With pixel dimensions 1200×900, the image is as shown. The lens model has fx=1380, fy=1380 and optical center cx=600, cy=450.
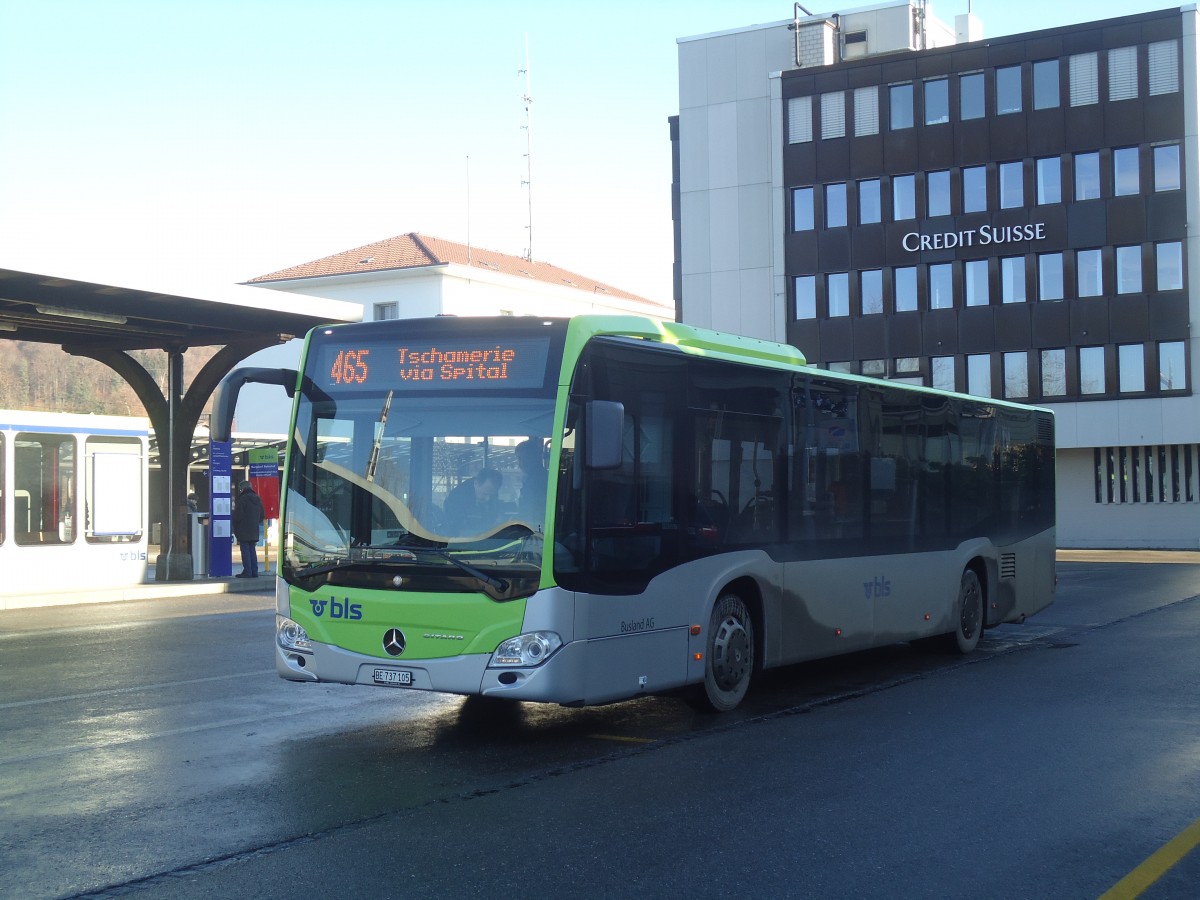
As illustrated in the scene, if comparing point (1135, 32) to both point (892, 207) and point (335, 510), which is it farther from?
point (335, 510)

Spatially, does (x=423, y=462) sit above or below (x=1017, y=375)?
below

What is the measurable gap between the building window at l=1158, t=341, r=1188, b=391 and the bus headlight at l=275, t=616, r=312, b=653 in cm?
4175

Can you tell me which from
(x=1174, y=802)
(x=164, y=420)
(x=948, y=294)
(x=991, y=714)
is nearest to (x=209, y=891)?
(x=1174, y=802)

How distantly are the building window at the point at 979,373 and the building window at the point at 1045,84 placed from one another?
343 inches

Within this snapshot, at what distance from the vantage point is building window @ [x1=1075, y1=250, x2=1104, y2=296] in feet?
152

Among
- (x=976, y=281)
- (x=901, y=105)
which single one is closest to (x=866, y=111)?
(x=901, y=105)

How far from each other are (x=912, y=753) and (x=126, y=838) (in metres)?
4.66

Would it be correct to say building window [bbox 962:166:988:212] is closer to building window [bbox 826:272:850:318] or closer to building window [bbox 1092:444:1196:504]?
building window [bbox 826:272:850:318]

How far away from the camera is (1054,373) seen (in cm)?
4706

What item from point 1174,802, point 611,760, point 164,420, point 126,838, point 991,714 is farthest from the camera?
point 164,420

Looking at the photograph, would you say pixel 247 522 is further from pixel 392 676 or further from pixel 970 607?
pixel 392 676

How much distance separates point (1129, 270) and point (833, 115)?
11956 mm

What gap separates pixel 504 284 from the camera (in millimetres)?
67938

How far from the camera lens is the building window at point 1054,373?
154ft
